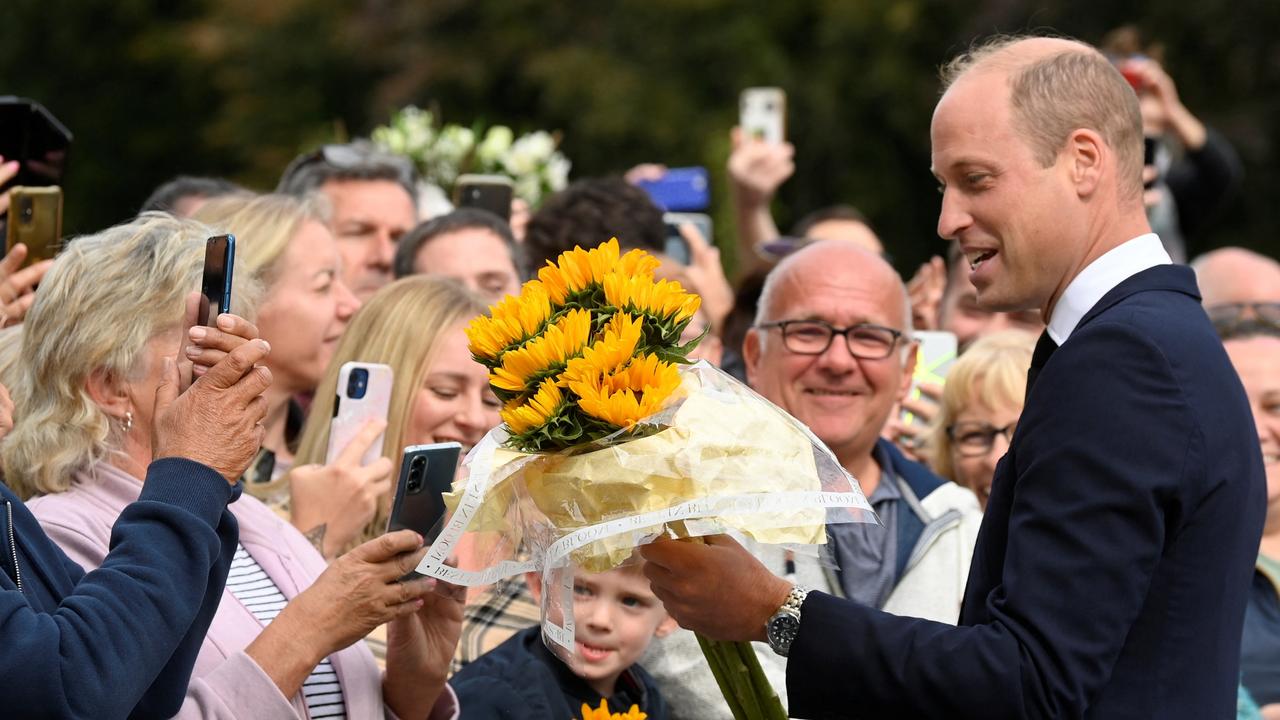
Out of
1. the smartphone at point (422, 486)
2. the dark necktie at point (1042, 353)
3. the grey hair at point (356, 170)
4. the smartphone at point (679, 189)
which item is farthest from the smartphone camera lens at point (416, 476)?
the smartphone at point (679, 189)

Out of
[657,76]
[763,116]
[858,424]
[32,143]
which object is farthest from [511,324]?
[657,76]

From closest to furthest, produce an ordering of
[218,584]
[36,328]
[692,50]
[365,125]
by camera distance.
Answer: [218,584] < [36,328] < [692,50] < [365,125]

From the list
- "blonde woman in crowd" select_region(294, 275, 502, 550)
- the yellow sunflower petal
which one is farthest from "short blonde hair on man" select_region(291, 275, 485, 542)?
the yellow sunflower petal

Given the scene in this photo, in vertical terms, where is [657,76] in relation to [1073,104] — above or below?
→ below

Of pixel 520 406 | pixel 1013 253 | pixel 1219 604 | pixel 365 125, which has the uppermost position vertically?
pixel 1013 253

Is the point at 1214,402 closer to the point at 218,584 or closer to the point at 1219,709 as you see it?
the point at 1219,709

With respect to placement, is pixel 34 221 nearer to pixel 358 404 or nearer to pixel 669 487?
pixel 358 404

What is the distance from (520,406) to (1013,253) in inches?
34.9

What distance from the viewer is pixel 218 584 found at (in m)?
2.92

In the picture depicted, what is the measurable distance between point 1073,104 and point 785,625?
101 cm

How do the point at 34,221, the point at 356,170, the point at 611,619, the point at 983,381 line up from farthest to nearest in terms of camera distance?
the point at 356,170, the point at 983,381, the point at 34,221, the point at 611,619

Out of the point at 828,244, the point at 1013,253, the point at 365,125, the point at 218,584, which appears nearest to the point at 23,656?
the point at 218,584

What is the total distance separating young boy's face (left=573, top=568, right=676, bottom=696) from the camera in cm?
387

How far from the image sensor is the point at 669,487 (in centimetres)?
263
